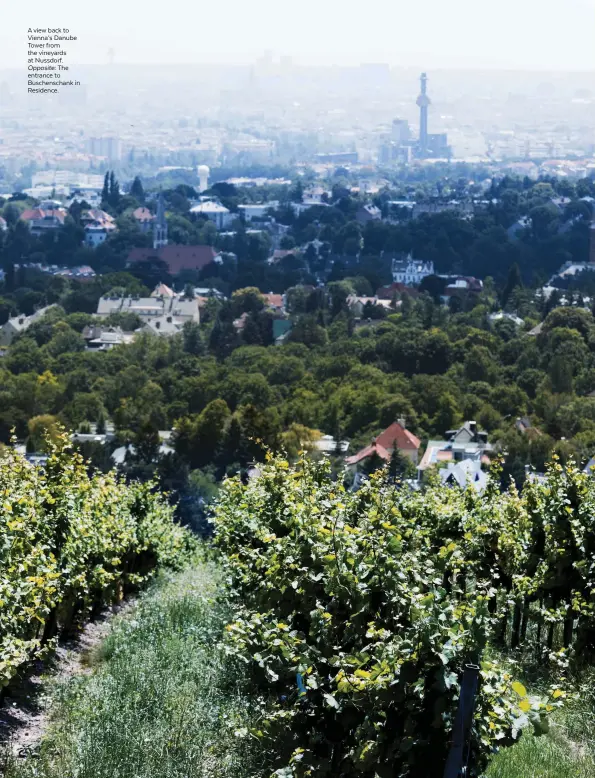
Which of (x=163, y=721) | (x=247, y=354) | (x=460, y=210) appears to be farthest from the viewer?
(x=460, y=210)

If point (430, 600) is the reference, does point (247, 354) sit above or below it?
below

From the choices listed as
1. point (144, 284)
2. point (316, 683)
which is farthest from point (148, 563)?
point (144, 284)

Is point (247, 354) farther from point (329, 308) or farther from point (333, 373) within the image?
point (329, 308)

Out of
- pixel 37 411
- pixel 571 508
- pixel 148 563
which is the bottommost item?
pixel 37 411

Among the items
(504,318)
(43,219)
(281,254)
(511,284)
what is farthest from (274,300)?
(43,219)

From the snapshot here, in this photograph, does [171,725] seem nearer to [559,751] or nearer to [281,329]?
[559,751]

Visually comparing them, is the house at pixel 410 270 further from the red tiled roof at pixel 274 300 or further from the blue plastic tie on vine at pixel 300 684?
the blue plastic tie on vine at pixel 300 684
